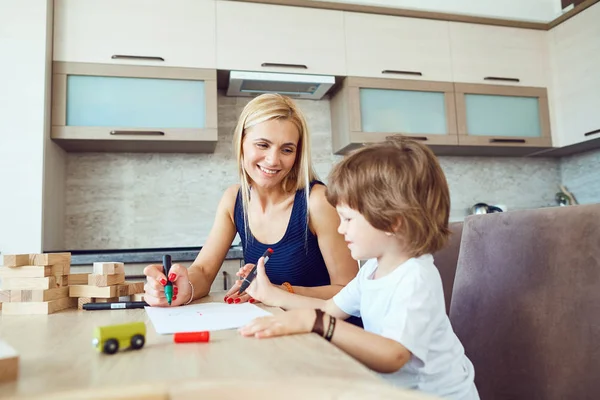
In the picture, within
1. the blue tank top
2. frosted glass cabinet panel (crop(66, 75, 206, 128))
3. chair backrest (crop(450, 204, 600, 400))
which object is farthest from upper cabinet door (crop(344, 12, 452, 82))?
chair backrest (crop(450, 204, 600, 400))

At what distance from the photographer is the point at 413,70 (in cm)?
277

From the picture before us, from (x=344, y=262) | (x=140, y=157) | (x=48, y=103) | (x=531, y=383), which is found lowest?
(x=531, y=383)

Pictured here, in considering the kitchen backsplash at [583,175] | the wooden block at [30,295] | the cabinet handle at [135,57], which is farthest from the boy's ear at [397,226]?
the kitchen backsplash at [583,175]

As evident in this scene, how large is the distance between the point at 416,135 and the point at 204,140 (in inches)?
50.1

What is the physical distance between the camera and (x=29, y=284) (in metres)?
0.90

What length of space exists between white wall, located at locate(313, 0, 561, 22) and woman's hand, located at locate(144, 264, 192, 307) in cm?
215

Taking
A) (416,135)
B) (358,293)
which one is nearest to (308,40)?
(416,135)

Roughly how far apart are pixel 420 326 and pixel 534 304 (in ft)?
1.26

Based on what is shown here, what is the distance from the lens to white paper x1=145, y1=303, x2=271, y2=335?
2.26 feet

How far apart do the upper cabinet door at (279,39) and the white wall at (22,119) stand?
34.7 inches

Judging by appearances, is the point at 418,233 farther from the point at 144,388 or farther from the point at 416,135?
the point at 416,135

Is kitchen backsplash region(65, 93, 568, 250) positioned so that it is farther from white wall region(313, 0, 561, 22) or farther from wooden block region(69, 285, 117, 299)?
wooden block region(69, 285, 117, 299)

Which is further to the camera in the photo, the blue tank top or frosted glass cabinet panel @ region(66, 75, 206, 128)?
frosted glass cabinet panel @ region(66, 75, 206, 128)

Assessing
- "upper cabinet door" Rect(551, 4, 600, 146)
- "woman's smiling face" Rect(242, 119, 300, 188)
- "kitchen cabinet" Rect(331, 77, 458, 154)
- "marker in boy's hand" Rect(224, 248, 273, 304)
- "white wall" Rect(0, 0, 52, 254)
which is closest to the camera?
"marker in boy's hand" Rect(224, 248, 273, 304)
